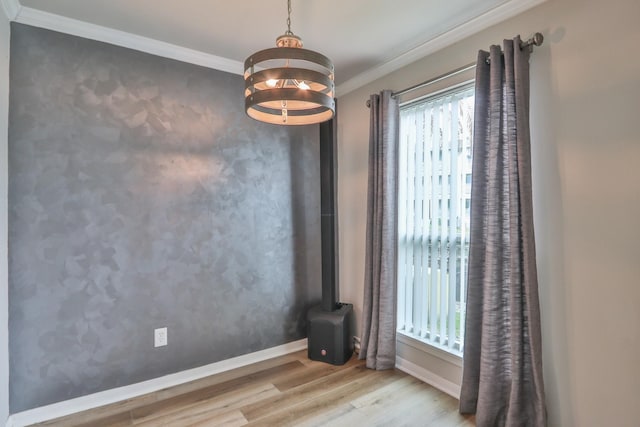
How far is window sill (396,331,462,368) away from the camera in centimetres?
223

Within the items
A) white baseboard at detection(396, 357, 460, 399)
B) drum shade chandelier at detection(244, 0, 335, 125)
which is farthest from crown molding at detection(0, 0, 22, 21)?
white baseboard at detection(396, 357, 460, 399)

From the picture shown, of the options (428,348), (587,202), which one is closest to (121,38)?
(587,202)

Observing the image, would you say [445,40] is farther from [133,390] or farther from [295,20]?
[133,390]

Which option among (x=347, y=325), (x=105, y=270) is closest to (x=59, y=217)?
(x=105, y=270)

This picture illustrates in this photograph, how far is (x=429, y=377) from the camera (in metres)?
2.42

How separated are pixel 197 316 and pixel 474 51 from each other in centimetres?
277

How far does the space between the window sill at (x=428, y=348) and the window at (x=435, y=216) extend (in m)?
0.03

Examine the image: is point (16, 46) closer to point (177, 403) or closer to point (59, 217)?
point (59, 217)

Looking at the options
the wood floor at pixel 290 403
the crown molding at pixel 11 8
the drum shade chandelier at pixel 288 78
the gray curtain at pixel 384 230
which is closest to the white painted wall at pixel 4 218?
the crown molding at pixel 11 8

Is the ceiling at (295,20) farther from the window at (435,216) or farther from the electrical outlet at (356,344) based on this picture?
the electrical outlet at (356,344)

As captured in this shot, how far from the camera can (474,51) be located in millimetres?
2117

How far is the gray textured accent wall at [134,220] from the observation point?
79.4 inches

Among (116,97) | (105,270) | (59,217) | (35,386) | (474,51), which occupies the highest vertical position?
(474,51)

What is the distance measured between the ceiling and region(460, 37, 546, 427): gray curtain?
15.4 inches
